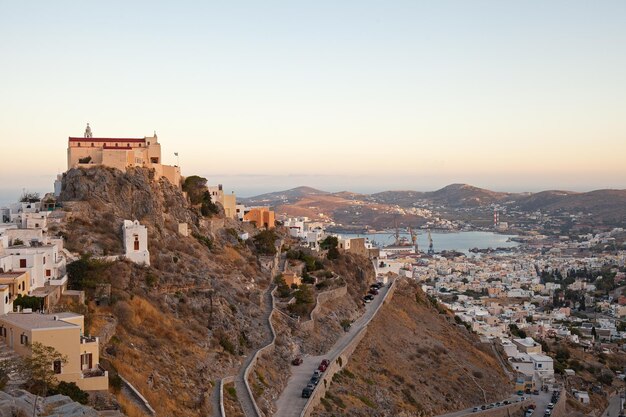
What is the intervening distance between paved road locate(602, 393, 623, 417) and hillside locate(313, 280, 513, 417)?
371 inches

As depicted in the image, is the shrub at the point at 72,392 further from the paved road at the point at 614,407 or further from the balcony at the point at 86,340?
the paved road at the point at 614,407

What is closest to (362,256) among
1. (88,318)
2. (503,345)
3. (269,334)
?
(503,345)

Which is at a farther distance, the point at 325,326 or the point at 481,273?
the point at 481,273

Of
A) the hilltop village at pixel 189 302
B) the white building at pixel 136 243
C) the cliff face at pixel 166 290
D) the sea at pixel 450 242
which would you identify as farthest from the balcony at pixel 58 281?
the sea at pixel 450 242

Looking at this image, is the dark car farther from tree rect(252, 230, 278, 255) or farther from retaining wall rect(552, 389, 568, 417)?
retaining wall rect(552, 389, 568, 417)

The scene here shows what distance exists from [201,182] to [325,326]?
39.6 ft

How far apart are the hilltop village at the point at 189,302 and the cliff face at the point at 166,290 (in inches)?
2.8

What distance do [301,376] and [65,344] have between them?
12.4m

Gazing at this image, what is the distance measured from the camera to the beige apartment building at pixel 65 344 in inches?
691

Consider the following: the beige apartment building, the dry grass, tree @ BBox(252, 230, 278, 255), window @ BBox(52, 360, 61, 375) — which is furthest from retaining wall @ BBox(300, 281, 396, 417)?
window @ BBox(52, 360, 61, 375)

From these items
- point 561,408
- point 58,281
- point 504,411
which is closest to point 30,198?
point 58,281

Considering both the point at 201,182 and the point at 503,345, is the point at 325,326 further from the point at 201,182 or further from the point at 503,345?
the point at 503,345

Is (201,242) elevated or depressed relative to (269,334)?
elevated

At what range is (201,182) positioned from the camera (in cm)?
4275
